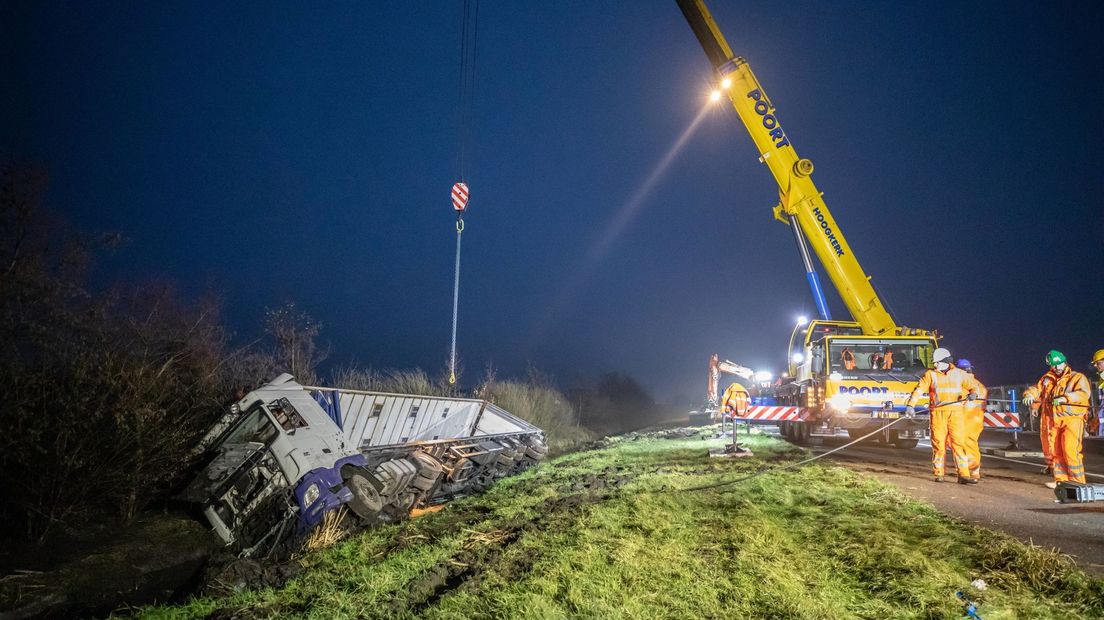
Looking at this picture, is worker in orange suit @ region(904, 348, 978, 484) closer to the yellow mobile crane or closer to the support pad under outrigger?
the support pad under outrigger

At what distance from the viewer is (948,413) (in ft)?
22.0

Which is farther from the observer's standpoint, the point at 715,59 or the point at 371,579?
the point at 715,59

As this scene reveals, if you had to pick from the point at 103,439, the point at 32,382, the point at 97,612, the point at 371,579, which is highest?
the point at 32,382

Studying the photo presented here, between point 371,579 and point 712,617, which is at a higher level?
point 712,617

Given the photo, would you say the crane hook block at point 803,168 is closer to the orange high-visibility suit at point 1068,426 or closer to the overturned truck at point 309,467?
the orange high-visibility suit at point 1068,426

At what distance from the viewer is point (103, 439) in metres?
4.18

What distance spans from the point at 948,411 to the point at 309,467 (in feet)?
25.4

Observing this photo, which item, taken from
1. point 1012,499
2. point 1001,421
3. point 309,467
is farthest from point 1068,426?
point 309,467

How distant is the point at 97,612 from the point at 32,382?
5.79 ft

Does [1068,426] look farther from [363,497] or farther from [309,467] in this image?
[309,467]

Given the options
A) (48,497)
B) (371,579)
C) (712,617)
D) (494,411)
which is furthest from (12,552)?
(494,411)

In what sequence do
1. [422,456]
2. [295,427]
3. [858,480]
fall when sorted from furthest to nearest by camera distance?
[422,456], [858,480], [295,427]

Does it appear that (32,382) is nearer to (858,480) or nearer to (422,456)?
(422,456)

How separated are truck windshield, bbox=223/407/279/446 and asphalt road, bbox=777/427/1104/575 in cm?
624
